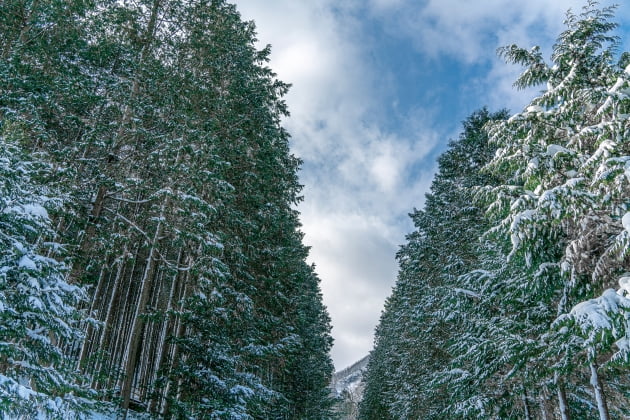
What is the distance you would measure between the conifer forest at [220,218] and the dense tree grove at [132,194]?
0.06 m

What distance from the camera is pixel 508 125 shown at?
839 centimetres

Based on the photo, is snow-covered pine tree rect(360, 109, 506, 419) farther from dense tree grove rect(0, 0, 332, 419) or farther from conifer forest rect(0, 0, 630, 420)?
dense tree grove rect(0, 0, 332, 419)

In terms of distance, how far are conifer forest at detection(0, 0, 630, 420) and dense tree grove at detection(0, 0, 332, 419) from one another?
0.19 ft

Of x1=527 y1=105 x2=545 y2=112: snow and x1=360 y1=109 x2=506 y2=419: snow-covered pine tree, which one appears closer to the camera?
x1=527 y1=105 x2=545 y2=112: snow

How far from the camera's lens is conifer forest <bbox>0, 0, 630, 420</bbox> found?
223 inches

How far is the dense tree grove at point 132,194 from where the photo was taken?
5.31m

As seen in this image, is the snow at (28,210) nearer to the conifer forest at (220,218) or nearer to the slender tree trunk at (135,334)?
the conifer forest at (220,218)

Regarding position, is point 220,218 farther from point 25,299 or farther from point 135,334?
point 25,299

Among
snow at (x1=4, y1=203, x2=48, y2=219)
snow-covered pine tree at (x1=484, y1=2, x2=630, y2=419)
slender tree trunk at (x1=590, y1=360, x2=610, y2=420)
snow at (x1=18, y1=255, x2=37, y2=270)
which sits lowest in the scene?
slender tree trunk at (x1=590, y1=360, x2=610, y2=420)

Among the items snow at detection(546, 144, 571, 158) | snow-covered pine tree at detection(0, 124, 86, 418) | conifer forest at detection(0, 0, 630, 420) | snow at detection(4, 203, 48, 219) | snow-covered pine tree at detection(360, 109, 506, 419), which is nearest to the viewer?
snow-covered pine tree at detection(0, 124, 86, 418)

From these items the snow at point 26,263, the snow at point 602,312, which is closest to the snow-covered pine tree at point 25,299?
the snow at point 26,263

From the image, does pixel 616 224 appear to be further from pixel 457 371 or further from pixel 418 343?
pixel 418 343

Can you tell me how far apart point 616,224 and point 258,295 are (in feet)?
36.6

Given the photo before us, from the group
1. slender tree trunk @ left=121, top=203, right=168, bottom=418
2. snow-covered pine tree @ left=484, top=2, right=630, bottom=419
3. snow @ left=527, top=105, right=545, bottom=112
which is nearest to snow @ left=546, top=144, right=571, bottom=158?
snow-covered pine tree @ left=484, top=2, right=630, bottom=419
